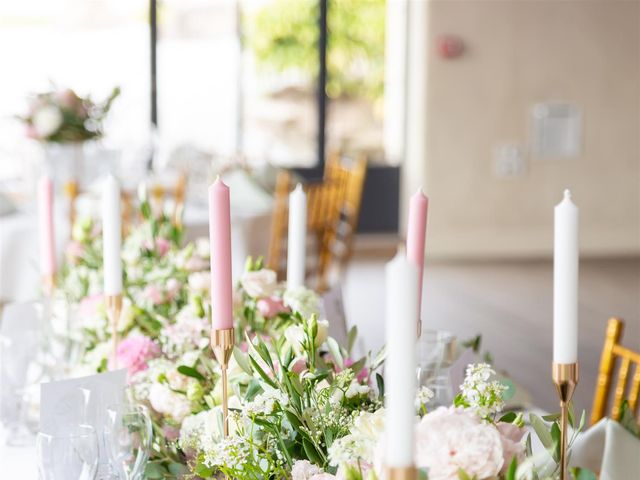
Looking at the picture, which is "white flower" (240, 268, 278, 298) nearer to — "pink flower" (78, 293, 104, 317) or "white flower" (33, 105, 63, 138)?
"pink flower" (78, 293, 104, 317)

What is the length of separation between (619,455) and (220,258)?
2.29ft

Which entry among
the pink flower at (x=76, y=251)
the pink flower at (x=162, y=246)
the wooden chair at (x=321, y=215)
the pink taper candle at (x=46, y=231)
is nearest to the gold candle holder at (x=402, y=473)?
the pink taper candle at (x=46, y=231)

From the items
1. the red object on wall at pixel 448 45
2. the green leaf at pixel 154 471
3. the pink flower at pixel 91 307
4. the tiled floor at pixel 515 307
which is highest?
the red object on wall at pixel 448 45

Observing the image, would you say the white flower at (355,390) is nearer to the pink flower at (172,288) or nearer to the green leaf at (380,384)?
the green leaf at (380,384)

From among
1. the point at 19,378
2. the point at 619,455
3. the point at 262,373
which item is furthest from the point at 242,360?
the point at 19,378

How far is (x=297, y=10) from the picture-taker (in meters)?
8.03

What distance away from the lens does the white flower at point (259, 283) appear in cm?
169

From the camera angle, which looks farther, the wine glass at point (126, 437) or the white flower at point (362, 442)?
the wine glass at point (126, 437)

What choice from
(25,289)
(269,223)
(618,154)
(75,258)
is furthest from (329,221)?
(618,154)

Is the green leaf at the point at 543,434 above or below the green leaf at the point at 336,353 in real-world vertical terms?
below

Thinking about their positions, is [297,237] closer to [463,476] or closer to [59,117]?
[463,476]

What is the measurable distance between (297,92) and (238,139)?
583 millimetres

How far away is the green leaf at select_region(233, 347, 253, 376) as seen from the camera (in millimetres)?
1290

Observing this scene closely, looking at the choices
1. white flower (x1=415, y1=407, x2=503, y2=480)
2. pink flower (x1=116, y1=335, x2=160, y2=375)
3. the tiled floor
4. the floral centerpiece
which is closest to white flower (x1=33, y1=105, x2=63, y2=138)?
the floral centerpiece
